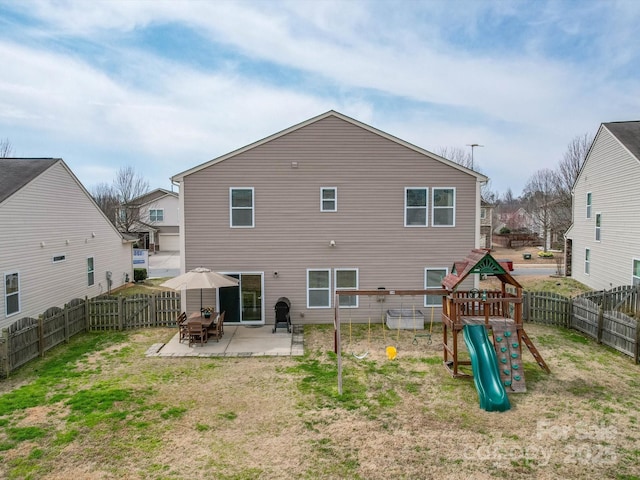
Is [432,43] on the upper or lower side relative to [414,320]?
upper

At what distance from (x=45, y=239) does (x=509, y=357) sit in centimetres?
1577

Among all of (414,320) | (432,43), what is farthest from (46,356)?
(432,43)

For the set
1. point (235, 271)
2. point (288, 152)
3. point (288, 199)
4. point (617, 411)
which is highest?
point (288, 152)

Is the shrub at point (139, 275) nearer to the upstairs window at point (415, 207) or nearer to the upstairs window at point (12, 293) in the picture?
the upstairs window at point (12, 293)

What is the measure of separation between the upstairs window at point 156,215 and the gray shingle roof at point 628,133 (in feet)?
134

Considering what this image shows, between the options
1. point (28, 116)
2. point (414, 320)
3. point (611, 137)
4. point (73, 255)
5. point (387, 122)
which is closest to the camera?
point (414, 320)

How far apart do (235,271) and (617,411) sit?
11.0 metres

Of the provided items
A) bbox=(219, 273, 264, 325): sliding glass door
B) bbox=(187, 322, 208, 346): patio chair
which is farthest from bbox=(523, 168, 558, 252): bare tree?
bbox=(187, 322, 208, 346): patio chair

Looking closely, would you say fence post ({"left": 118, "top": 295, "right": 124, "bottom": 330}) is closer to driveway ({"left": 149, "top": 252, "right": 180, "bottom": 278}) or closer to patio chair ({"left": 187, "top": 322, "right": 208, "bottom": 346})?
patio chair ({"left": 187, "top": 322, "right": 208, "bottom": 346})

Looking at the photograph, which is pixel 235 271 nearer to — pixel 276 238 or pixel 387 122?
pixel 276 238

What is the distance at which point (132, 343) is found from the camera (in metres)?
12.1

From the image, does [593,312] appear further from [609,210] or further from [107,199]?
[107,199]

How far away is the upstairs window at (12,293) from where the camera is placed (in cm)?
1245

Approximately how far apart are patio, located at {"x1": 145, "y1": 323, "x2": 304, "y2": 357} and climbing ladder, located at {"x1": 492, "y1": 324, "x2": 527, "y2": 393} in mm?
5083
